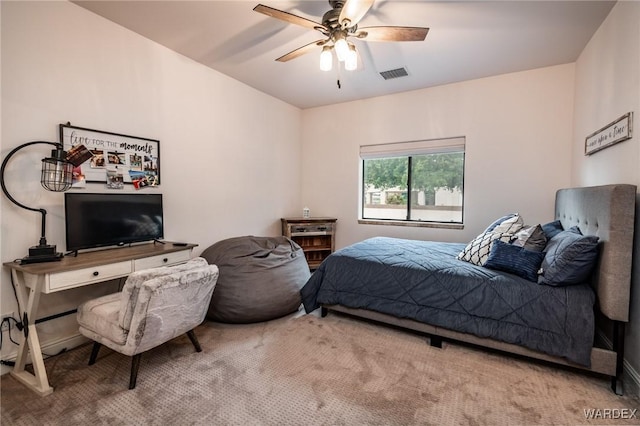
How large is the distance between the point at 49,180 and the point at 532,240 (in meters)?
3.55

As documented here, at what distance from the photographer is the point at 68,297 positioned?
7.73ft

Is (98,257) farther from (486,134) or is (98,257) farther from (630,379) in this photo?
(486,134)

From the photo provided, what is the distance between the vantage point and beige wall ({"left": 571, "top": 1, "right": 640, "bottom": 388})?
1.90 meters

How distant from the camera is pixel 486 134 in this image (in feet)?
12.0

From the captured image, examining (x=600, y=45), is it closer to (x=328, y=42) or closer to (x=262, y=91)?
(x=328, y=42)

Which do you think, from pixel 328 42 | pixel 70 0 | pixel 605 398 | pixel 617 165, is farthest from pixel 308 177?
pixel 605 398

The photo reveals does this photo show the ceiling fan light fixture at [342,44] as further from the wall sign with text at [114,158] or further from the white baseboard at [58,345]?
the white baseboard at [58,345]

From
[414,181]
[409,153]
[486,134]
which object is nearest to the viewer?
[486,134]

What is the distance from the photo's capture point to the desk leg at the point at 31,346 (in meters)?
1.85

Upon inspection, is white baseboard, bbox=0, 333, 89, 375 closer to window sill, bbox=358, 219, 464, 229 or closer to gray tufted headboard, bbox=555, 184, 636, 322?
window sill, bbox=358, 219, 464, 229

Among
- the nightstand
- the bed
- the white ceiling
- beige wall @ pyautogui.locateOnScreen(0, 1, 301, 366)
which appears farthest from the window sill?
the white ceiling

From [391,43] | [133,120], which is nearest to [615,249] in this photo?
[391,43]

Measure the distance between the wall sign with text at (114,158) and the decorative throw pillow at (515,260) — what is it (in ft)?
10.1

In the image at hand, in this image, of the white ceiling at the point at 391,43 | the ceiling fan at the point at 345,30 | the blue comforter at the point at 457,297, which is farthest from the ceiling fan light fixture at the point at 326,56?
the blue comforter at the point at 457,297
